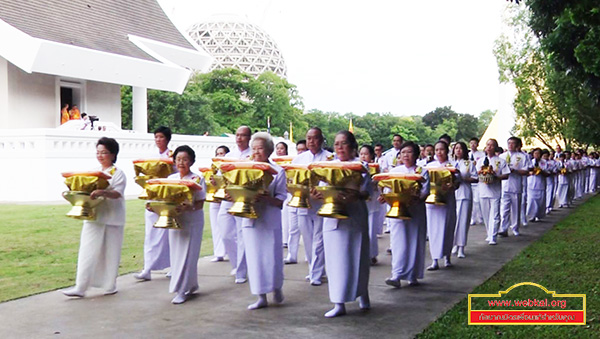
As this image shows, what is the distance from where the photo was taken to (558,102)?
27250 mm

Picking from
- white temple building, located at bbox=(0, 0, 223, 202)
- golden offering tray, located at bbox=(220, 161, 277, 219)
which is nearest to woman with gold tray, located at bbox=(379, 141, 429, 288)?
golden offering tray, located at bbox=(220, 161, 277, 219)

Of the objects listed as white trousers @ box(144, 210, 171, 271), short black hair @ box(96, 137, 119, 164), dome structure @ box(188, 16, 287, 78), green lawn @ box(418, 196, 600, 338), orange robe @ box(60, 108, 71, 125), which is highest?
dome structure @ box(188, 16, 287, 78)

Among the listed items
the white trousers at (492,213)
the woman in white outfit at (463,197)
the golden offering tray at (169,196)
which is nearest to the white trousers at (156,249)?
the golden offering tray at (169,196)

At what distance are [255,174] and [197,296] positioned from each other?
6.14 ft

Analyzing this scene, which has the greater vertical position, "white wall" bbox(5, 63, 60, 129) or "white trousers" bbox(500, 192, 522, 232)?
"white wall" bbox(5, 63, 60, 129)

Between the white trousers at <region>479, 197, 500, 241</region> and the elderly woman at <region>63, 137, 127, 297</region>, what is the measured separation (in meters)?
7.18

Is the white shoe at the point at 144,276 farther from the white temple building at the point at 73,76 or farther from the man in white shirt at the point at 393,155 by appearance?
the white temple building at the point at 73,76

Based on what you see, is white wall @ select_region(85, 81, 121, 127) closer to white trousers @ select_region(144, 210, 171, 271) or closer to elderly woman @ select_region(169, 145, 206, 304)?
white trousers @ select_region(144, 210, 171, 271)

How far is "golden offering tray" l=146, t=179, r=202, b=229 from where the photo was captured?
7.41m

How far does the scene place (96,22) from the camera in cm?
3516

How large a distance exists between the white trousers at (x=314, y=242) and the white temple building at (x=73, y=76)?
1580cm

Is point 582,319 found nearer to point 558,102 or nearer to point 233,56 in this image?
point 558,102

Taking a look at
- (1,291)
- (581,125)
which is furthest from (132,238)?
(581,125)

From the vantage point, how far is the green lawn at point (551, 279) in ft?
20.3
